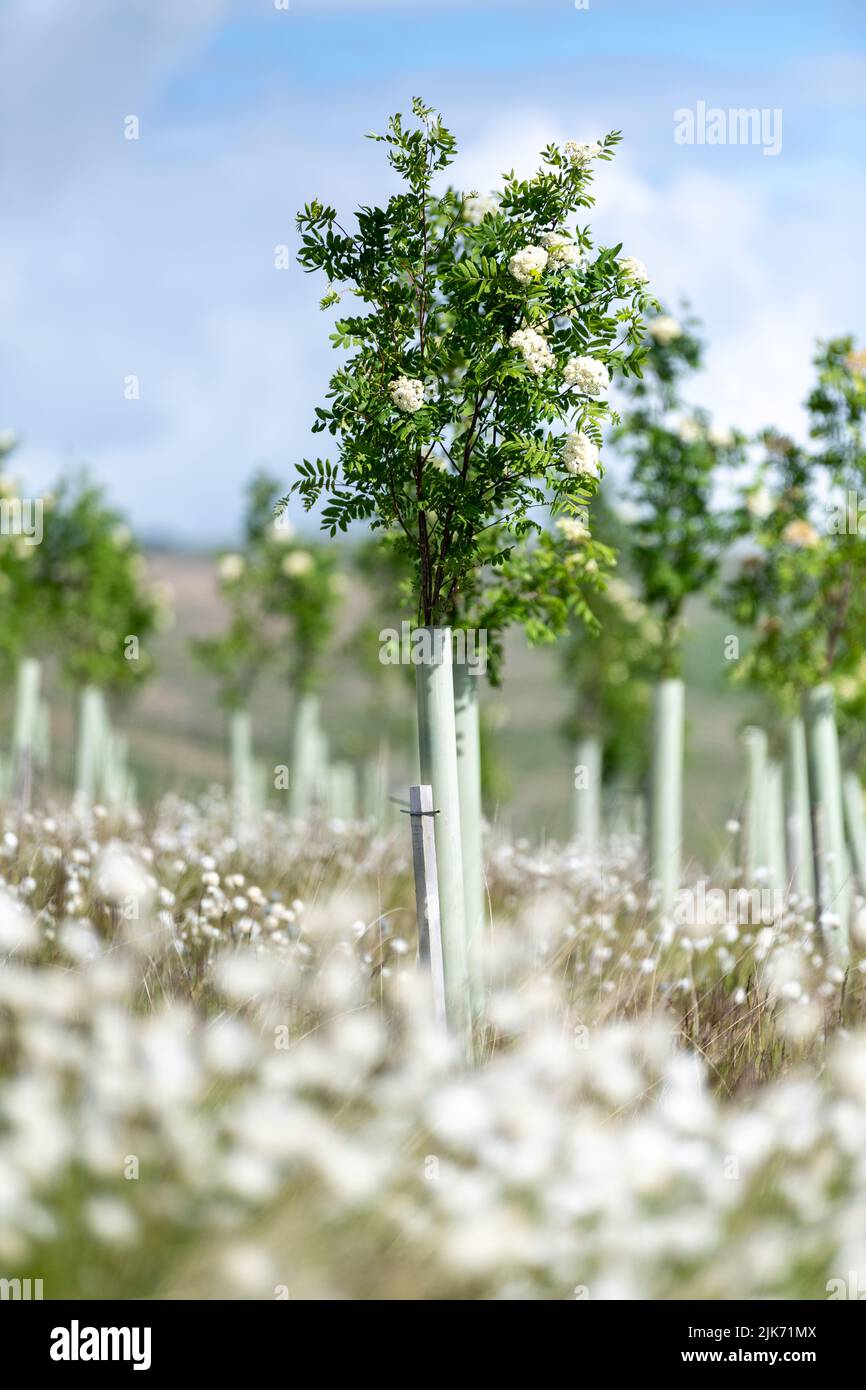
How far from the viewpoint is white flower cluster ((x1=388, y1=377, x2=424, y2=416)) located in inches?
199

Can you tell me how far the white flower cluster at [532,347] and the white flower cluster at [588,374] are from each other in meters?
0.10

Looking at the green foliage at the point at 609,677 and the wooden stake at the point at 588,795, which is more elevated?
the green foliage at the point at 609,677

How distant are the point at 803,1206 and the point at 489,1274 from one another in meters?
1.11

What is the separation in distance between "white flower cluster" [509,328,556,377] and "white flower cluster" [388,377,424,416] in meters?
0.42

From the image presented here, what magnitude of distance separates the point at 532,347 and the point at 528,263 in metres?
0.34

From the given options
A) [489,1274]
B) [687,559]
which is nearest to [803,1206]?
[489,1274]

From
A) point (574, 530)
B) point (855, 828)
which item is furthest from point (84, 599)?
point (574, 530)

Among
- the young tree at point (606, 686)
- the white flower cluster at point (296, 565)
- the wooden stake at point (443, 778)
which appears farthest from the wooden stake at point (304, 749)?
the wooden stake at point (443, 778)

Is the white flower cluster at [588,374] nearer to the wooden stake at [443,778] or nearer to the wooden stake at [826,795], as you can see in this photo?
the wooden stake at [443,778]

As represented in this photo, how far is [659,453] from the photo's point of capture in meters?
10.9

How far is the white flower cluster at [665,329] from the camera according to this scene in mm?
10617

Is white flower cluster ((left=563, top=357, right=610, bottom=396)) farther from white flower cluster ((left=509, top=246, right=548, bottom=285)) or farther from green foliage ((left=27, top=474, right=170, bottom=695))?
green foliage ((left=27, top=474, right=170, bottom=695))

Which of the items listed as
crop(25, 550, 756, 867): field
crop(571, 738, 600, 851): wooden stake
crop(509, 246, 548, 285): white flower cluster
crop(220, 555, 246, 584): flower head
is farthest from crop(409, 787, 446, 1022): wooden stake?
crop(25, 550, 756, 867): field
